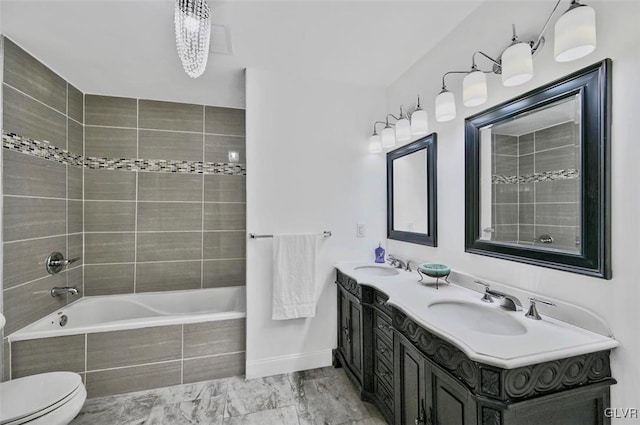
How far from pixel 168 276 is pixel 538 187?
3059 millimetres

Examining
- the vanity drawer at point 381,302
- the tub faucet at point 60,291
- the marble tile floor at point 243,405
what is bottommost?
the marble tile floor at point 243,405

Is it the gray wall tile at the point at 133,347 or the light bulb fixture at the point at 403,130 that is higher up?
the light bulb fixture at the point at 403,130

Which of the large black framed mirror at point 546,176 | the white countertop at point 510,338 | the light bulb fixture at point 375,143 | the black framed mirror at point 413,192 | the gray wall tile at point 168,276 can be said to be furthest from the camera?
the gray wall tile at point 168,276

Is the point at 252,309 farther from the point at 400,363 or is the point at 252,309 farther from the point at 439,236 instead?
the point at 439,236

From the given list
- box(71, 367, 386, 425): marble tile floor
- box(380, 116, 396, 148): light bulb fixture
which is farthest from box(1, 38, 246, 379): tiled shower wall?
box(380, 116, 396, 148): light bulb fixture

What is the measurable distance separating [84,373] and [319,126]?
255 centimetres

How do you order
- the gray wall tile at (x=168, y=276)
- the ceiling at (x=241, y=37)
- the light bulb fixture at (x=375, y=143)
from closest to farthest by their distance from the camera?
the ceiling at (x=241, y=37) < the light bulb fixture at (x=375, y=143) < the gray wall tile at (x=168, y=276)

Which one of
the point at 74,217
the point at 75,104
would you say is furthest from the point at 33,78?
the point at 74,217

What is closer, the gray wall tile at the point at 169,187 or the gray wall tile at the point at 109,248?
the gray wall tile at the point at 109,248

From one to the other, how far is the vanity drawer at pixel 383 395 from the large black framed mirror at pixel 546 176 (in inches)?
39.0

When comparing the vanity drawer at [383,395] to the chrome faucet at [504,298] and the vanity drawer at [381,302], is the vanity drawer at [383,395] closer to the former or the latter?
the vanity drawer at [381,302]

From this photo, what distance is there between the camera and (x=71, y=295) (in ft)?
7.96

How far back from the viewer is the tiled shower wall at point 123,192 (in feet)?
6.63

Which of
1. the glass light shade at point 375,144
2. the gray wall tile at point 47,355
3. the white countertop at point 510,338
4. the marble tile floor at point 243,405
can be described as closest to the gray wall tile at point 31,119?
the gray wall tile at point 47,355
